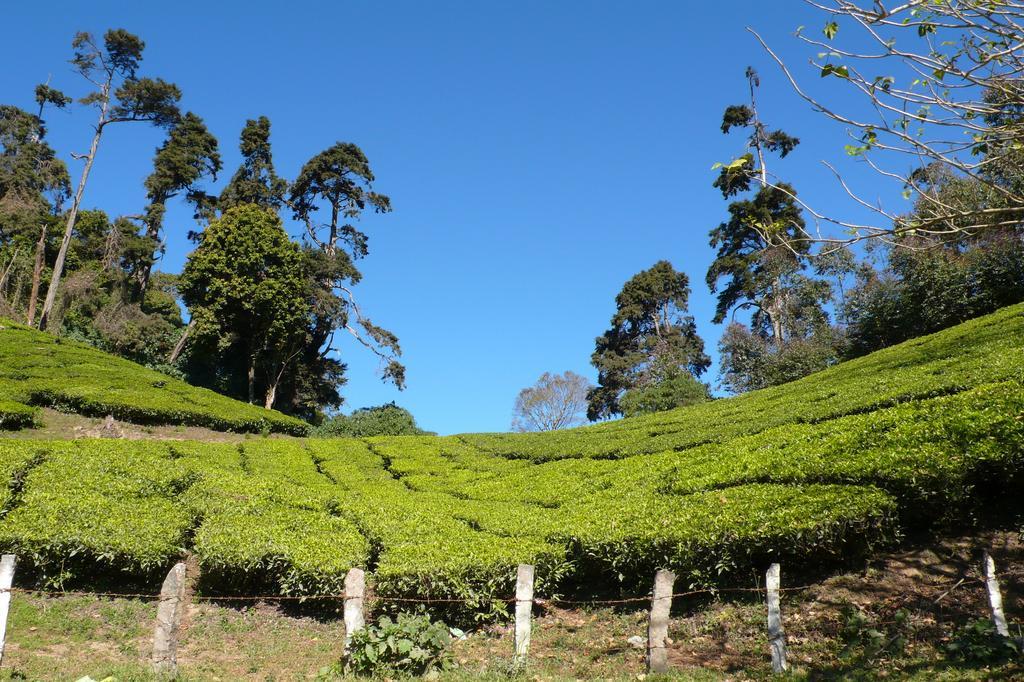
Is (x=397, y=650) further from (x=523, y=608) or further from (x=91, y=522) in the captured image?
(x=91, y=522)

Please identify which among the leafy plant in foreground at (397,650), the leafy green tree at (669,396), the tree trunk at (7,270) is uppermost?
the tree trunk at (7,270)

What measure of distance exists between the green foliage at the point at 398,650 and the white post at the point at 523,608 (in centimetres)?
85

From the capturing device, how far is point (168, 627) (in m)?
7.36

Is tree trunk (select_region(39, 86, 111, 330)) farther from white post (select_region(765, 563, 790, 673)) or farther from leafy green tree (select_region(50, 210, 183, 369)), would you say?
white post (select_region(765, 563, 790, 673))

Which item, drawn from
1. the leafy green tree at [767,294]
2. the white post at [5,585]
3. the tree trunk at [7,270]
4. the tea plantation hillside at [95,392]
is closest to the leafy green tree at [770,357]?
the leafy green tree at [767,294]

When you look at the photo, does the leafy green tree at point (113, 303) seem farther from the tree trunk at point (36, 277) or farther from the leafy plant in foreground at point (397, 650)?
the leafy plant in foreground at point (397, 650)

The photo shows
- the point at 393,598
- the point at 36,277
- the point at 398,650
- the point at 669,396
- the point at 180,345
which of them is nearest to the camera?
the point at 398,650

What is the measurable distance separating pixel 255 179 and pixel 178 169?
5113 mm

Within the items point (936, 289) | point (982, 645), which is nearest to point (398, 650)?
point (982, 645)

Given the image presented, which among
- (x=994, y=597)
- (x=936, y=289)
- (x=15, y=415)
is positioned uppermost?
(x=936, y=289)

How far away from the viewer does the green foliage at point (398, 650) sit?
7785 mm

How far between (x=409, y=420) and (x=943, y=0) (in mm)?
30610

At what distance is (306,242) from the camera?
41.0 m

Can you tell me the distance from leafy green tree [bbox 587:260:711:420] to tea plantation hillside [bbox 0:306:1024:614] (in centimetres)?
2798
